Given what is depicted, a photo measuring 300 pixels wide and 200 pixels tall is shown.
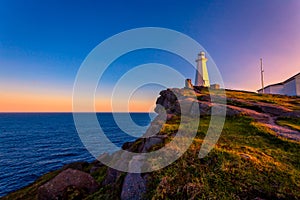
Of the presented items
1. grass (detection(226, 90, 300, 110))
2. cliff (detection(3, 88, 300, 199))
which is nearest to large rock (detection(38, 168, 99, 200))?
cliff (detection(3, 88, 300, 199))

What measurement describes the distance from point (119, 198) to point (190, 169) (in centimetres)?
351

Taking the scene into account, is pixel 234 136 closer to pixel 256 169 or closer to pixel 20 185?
pixel 256 169

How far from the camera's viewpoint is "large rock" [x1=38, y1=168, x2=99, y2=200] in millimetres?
11258

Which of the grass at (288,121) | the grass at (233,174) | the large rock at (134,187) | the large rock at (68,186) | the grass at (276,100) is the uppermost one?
the grass at (276,100)

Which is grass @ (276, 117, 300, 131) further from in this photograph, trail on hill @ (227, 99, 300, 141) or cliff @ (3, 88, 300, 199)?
cliff @ (3, 88, 300, 199)

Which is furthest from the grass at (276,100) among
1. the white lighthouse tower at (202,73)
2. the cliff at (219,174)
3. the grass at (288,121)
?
the white lighthouse tower at (202,73)

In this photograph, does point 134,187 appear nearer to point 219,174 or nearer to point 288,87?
point 219,174

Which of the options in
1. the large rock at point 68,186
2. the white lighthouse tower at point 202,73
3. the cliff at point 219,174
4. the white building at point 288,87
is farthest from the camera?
the white lighthouse tower at point 202,73

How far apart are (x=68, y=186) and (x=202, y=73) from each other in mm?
47203

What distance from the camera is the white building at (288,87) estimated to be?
141ft

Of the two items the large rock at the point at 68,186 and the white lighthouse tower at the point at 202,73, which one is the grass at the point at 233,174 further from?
the white lighthouse tower at the point at 202,73

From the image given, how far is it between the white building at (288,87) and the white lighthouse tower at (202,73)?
1514cm

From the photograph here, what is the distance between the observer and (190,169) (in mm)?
8156

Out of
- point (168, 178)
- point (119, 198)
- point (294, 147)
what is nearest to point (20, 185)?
point (119, 198)
